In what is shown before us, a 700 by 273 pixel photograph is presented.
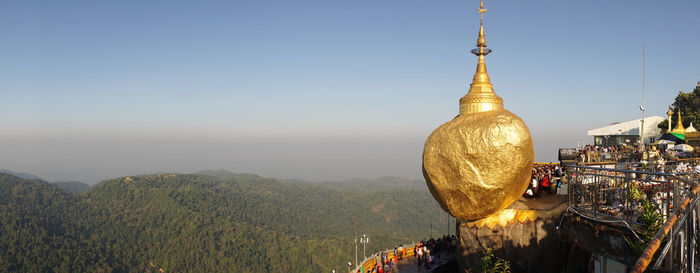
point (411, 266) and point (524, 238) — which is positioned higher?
point (524, 238)

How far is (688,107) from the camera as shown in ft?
120

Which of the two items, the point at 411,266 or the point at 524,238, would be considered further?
the point at 411,266

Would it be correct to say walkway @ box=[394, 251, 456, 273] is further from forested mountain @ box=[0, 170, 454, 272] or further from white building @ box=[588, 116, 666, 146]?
forested mountain @ box=[0, 170, 454, 272]

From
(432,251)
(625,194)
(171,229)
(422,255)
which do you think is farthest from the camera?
(171,229)

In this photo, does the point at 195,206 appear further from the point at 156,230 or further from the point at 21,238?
the point at 21,238

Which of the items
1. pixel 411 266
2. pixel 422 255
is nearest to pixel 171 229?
pixel 411 266

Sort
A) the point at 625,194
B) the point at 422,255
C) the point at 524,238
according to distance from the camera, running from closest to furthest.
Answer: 1. the point at 625,194
2. the point at 524,238
3. the point at 422,255

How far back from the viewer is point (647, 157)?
17.4m

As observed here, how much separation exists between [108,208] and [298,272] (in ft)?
179

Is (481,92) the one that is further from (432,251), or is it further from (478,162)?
(432,251)

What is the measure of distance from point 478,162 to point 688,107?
3627 cm

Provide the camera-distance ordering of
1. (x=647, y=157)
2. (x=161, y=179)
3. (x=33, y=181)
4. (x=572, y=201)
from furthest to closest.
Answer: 1. (x=161, y=179)
2. (x=33, y=181)
3. (x=647, y=157)
4. (x=572, y=201)

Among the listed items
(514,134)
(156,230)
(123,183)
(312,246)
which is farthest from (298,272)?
(514,134)

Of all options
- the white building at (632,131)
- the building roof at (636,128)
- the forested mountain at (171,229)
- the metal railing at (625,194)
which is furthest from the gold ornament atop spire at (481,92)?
the forested mountain at (171,229)
